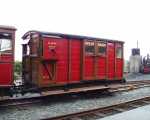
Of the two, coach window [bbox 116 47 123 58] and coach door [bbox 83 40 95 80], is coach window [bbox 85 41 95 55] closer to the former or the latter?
coach door [bbox 83 40 95 80]

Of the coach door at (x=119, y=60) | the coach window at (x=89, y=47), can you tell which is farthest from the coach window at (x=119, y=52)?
the coach window at (x=89, y=47)

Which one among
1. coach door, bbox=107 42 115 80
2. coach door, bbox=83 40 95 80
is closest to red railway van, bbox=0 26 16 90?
coach door, bbox=83 40 95 80

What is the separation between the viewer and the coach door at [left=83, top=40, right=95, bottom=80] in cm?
1553

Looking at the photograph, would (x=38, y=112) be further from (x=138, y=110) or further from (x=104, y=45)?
(x=104, y=45)

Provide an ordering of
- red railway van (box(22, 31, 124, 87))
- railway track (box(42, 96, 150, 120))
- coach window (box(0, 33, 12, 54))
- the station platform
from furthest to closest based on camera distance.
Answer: red railway van (box(22, 31, 124, 87))
coach window (box(0, 33, 12, 54))
railway track (box(42, 96, 150, 120))
the station platform

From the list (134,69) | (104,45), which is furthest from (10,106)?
(134,69)

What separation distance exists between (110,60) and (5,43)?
264 inches

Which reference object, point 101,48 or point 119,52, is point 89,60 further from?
point 119,52

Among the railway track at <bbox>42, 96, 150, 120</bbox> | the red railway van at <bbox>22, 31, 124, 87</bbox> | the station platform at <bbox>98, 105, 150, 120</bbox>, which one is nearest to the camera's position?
the station platform at <bbox>98, 105, 150, 120</bbox>

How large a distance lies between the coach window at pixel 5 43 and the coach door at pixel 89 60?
424 cm

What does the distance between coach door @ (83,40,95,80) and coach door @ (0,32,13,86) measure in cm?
428

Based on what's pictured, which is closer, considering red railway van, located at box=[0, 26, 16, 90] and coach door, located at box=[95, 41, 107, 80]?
red railway van, located at box=[0, 26, 16, 90]

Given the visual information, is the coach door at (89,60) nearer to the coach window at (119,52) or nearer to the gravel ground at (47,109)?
the gravel ground at (47,109)

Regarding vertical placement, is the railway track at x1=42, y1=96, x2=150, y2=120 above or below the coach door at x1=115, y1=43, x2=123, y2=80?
below
